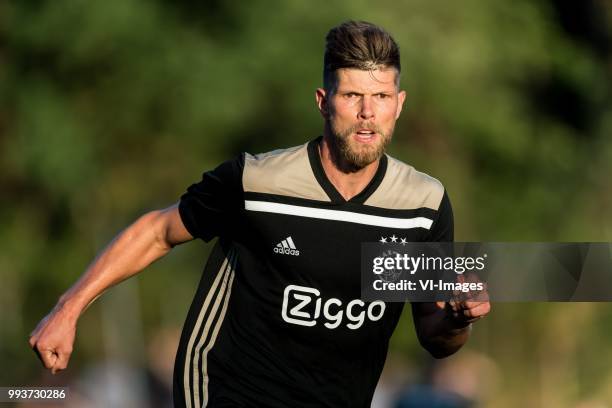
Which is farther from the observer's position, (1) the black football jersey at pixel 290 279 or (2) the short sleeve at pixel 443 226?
(2) the short sleeve at pixel 443 226

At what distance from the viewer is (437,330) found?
570 cm

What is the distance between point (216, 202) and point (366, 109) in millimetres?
749

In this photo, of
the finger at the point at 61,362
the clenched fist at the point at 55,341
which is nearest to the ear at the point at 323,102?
the clenched fist at the point at 55,341

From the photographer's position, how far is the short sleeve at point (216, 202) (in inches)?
221

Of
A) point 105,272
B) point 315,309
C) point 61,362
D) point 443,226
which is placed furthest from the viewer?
point 443,226

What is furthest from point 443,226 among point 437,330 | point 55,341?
point 55,341

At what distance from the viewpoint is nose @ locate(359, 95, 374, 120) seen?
5438 millimetres

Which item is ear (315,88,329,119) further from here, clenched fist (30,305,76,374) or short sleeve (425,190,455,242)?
clenched fist (30,305,76,374)

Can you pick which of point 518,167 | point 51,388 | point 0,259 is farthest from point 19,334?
point 51,388

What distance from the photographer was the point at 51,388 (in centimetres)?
834

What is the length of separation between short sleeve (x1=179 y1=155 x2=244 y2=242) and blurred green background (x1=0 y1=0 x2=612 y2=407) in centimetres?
1020

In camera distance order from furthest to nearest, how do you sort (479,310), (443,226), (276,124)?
(276,124) < (443,226) < (479,310)

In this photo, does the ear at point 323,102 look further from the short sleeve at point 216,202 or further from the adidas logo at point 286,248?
the adidas logo at point 286,248

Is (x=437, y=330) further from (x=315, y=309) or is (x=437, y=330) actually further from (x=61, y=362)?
(x=61, y=362)
